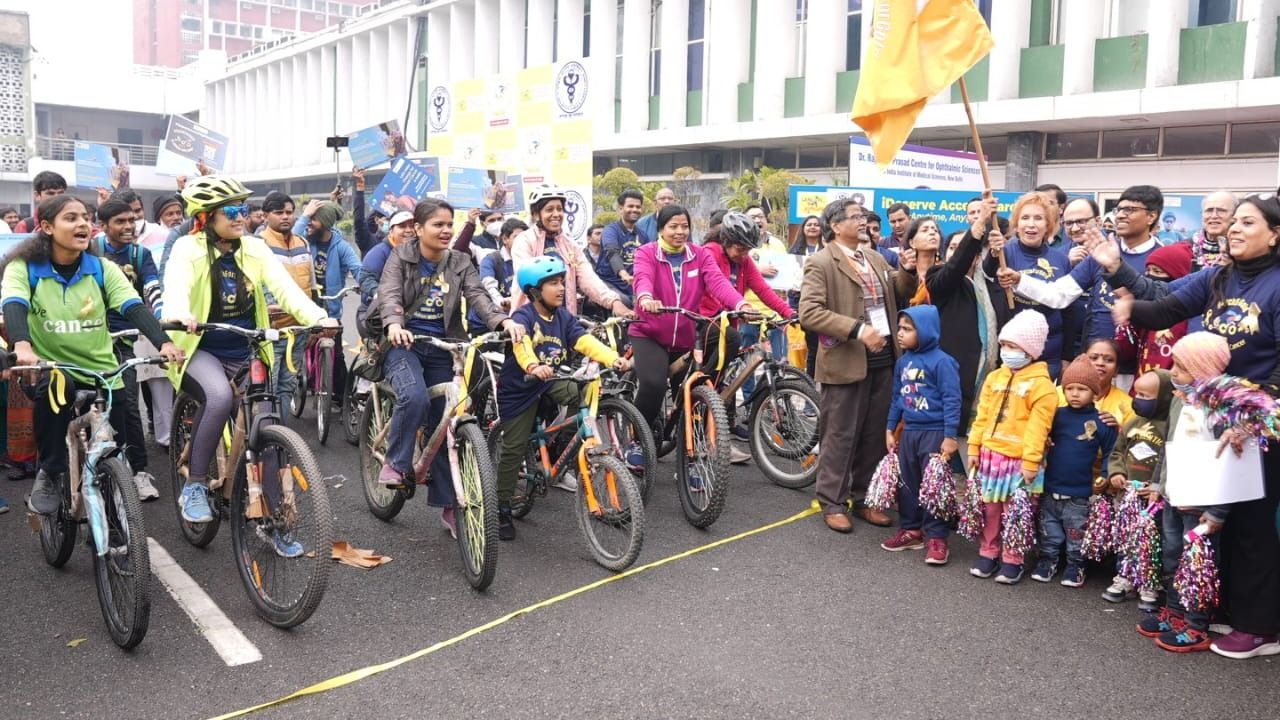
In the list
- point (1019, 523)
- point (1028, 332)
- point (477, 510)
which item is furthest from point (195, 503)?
point (1028, 332)

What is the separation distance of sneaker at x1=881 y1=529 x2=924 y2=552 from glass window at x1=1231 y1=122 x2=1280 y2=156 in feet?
60.8

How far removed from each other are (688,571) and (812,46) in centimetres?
2495

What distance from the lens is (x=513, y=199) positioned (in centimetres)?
1567

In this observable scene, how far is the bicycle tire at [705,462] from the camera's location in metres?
6.51

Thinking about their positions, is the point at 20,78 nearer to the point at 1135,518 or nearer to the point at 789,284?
the point at 789,284

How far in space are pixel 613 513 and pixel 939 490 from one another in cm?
177

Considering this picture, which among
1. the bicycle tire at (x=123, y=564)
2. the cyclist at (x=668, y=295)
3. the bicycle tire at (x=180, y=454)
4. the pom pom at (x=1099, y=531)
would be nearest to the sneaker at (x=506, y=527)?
the cyclist at (x=668, y=295)

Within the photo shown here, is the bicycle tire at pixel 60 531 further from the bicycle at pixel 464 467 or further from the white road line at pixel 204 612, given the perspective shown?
the bicycle at pixel 464 467

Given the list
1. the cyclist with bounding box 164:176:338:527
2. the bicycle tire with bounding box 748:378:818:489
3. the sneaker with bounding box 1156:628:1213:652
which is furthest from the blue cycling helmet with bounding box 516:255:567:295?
the sneaker with bounding box 1156:628:1213:652

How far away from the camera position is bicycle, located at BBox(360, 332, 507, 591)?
538 centimetres

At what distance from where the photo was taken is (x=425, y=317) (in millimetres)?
6457

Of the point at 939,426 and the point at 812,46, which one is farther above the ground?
the point at 812,46

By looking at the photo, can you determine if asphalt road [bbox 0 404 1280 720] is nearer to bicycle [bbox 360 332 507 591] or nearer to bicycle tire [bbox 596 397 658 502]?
bicycle [bbox 360 332 507 591]

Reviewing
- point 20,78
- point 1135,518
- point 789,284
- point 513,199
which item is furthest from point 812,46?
point 20,78
